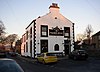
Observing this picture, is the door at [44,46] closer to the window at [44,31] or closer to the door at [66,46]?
the window at [44,31]

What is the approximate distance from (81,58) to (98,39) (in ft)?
126

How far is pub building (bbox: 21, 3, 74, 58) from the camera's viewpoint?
129ft

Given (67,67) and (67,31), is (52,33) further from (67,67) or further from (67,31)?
(67,67)

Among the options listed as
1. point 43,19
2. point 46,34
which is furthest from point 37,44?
point 43,19

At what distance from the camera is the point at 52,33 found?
40.4 meters

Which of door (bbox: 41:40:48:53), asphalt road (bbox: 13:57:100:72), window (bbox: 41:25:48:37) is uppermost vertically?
window (bbox: 41:25:48:37)

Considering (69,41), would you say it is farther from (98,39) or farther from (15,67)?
(15,67)

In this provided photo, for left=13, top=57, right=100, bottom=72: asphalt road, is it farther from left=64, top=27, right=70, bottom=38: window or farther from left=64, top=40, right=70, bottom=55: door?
left=64, top=27, right=70, bottom=38: window

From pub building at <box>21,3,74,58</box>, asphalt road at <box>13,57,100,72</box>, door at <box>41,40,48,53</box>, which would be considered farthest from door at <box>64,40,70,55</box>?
asphalt road at <box>13,57,100,72</box>

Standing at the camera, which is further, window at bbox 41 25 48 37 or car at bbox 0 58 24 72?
window at bbox 41 25 48 37

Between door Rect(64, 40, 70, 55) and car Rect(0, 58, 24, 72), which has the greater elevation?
door Rect(64, 40, 70, 55)

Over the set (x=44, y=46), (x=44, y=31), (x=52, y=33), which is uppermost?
(x=44, y=31)

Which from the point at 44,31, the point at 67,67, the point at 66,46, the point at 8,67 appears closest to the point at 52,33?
the point at 44,31

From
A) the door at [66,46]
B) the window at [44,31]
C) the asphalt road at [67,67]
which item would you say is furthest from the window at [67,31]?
the asphalt road at [67,67]
